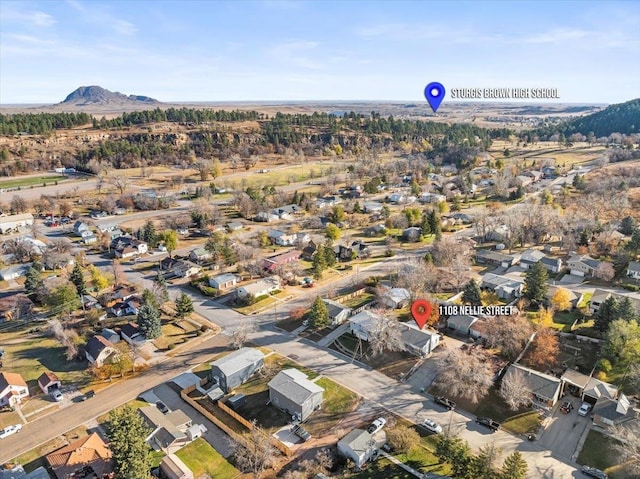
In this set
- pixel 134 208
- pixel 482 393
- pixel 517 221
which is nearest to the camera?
pixel 482 393

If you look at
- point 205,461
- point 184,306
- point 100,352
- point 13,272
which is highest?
point 13,272

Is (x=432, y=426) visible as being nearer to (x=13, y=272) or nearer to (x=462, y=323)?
(x=462, y=323)

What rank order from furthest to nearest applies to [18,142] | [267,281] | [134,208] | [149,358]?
[18,142] < [134,208] < [267,281] < [149,358]

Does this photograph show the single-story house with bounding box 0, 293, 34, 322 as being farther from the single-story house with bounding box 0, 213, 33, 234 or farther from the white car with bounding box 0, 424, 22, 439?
the single-story house with bounding box 0, 213, 33, 234

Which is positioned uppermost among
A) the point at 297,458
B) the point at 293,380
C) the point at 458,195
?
the point at 458,195

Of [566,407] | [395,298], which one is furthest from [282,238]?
[566,407]

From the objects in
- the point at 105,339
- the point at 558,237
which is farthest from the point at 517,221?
the point at 105,339

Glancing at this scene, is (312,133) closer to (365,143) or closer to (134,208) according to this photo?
(365,143)
